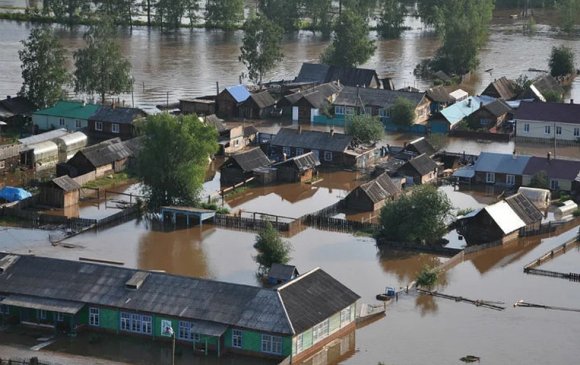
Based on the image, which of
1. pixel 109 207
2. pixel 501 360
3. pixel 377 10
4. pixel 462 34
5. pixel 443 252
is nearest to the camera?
pixel 501 360

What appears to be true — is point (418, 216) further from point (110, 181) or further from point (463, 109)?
point (463, 109)

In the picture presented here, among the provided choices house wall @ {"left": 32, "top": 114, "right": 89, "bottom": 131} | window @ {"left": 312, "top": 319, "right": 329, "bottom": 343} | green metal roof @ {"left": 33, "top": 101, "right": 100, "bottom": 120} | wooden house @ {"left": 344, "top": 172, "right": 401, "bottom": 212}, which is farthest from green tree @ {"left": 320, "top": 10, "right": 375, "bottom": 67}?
window @ {"left": 312, "top": 319, "right": 329, "bottom": 343}

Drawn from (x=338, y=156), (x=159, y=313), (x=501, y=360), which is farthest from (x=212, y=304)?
(x=338, y=156)

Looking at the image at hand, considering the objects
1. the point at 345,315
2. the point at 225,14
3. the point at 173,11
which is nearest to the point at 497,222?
the point at 345,315

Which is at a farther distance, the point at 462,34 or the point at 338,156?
the point at 462,34

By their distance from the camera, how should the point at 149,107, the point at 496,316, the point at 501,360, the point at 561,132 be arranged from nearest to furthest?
the point at 501,360 → the point at 496,316 → the point at 561,132 → the point at 149,107

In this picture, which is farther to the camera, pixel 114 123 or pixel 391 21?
pixel 391 21

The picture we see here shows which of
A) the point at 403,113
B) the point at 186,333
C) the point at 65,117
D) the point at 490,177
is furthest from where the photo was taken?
the point at 403,113

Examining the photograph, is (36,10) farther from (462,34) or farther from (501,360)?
(501,360)

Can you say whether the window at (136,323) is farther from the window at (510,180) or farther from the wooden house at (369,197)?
the window at (510,180)
